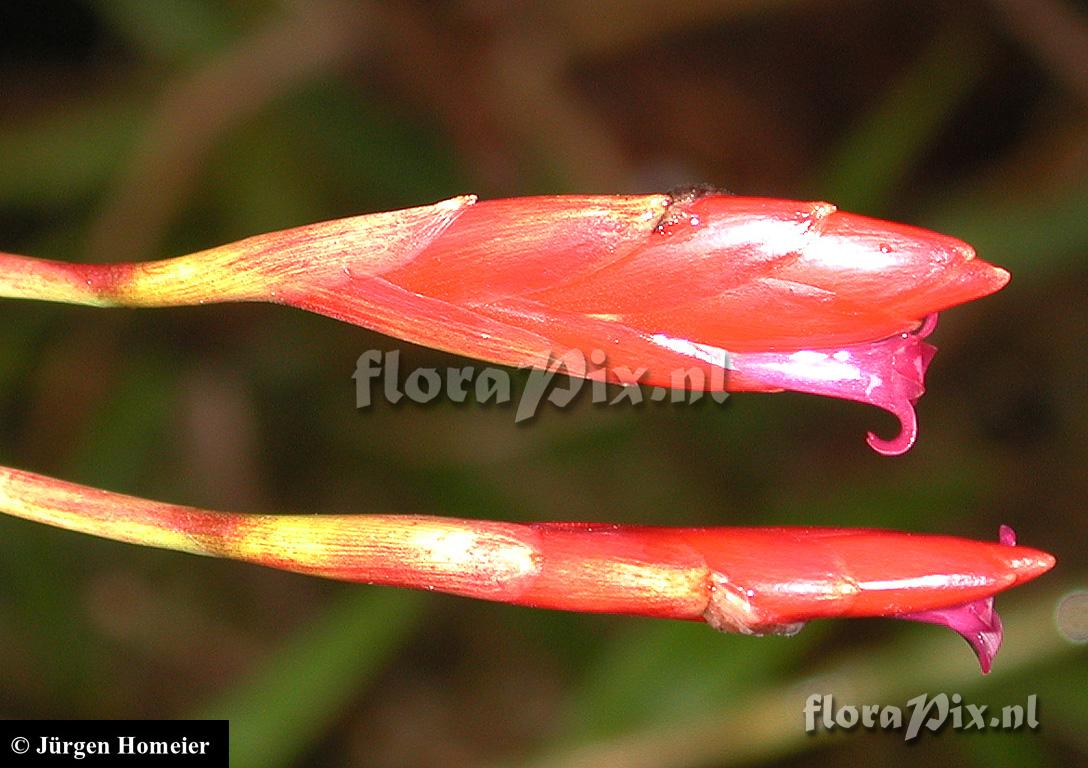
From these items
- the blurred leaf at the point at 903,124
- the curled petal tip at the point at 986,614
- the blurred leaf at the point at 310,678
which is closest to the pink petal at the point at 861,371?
the curled petal tip at the point at 986,614

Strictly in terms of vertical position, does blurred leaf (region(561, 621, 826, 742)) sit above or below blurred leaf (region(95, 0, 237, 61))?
below

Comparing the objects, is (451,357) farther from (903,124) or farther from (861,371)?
(861,371)

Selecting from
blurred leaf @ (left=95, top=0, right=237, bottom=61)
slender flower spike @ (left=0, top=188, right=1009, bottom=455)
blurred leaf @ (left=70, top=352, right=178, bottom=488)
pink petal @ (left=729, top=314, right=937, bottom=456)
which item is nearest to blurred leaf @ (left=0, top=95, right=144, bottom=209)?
blurred leaf @ (left=95, top=0, right=237, bottom=61)

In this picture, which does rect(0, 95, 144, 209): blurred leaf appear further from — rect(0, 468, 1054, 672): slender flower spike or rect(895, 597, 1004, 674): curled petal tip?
rect(895, 597, 1004, 674): curled petal tip

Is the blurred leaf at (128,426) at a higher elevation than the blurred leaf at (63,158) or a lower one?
lower

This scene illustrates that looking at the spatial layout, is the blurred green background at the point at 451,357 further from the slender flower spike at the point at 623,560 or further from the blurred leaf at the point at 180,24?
the slender flower spike at the point at 623,560

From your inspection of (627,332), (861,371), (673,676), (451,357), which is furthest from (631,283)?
(451,357)
